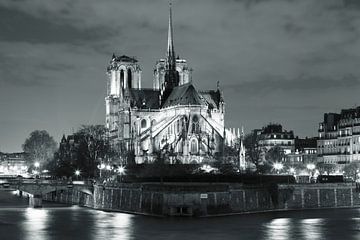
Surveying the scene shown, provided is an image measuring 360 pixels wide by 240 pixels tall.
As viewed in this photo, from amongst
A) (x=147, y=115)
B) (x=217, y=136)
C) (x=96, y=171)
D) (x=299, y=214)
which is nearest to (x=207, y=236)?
(x=299, y=214)

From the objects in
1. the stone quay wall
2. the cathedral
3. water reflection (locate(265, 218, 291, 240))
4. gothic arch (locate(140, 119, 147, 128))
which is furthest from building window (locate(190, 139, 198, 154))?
water reflection (locate(265, 218, 291, 240))

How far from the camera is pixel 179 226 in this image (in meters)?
50.2

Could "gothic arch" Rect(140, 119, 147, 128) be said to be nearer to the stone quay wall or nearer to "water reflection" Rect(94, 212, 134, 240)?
the stone quay wall

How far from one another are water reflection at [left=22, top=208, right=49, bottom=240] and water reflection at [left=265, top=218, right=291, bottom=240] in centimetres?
1339

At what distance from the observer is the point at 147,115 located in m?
128

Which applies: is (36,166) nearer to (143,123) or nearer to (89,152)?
(143,123)

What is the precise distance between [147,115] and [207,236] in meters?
83.6

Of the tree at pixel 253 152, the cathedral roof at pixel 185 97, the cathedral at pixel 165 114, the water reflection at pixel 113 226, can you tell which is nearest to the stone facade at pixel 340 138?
the tree at pixel 253 152

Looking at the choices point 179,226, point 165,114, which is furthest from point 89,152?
point 179,226

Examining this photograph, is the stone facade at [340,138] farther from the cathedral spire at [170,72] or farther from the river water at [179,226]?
the river water at [179,226]

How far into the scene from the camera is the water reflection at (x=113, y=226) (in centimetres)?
4631

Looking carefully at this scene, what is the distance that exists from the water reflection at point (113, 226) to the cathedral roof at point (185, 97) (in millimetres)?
59259

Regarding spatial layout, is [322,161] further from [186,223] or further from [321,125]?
[186,223]

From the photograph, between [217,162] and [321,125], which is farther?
[321,125]
